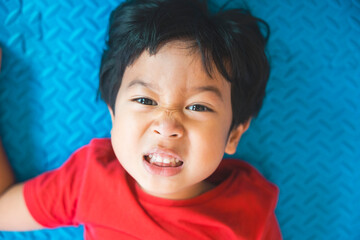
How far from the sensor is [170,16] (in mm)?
695

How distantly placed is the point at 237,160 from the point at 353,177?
39 centimetres

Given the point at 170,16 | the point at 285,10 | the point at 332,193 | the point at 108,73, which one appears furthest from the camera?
the point at 332,193

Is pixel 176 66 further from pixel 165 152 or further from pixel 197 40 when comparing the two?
pixel 165 152

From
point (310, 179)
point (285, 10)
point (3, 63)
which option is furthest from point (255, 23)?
point (3, 63)

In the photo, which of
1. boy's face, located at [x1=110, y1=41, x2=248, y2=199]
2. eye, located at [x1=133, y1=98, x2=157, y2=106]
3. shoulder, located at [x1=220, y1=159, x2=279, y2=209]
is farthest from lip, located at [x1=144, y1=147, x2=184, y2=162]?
shoulder, located at [x1=220, y1=159, x2=279, y2=209]

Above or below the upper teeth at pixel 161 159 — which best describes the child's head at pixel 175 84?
above

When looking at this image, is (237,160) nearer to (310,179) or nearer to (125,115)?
(310,179)

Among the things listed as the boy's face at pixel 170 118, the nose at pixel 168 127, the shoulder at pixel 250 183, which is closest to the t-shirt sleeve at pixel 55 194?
the boy's face at pixel 170 118

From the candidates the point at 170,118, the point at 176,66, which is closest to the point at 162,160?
the point at 170,118

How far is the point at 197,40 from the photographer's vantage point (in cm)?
67

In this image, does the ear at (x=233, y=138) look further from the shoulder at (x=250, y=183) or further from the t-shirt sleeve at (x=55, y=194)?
the t-shirt sleeve at (x=55, y=194)

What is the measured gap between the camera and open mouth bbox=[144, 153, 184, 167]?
702mm

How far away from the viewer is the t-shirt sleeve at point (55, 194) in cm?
79

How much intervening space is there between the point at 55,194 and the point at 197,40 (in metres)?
0.52
